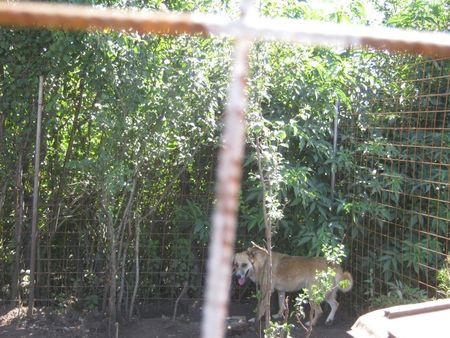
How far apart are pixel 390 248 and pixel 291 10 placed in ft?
8.55

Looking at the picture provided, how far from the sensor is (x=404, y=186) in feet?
17.5

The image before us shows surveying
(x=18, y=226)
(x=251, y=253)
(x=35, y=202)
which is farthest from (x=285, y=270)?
(x=18, y=226)

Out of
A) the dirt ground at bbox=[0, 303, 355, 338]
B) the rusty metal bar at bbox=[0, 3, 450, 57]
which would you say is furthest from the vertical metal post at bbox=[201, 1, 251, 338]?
the dirt ground at bbox=[0, 303, 355, 338]

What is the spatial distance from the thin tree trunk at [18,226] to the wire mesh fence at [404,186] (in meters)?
3.51

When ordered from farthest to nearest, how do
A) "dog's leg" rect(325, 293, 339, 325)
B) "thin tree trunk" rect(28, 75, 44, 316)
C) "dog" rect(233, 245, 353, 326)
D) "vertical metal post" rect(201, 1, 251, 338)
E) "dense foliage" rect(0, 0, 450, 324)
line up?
"dog's leg" rect(325, 293, 339, 325) → "dog" rect(233, 245, 353, 326) → "thin tree trunk" rect(28, 75, 44, 316) → "dense foliage" rect(0, 0, 450, 324) → "vertical metal post" rect(201, 1, 251, 338)

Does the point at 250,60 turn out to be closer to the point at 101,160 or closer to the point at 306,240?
the point at 101,160

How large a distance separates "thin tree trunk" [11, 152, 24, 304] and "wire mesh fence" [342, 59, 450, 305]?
3512 millimetres

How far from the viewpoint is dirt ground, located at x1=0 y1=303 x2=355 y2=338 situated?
5004mm

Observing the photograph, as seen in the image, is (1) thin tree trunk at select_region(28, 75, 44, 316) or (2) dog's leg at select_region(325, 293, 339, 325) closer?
(1) thin tree trunk at select_region(28, 75, 44, 316)

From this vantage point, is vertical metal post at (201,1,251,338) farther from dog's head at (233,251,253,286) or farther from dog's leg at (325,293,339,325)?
dog's leg at (325,293,339,325)

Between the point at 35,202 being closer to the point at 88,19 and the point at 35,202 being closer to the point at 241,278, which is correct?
the point at 241,278

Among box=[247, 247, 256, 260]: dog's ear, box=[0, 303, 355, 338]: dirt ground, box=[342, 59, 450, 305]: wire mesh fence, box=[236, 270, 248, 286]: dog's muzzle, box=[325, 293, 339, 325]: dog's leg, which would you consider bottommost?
box=[0, 303, 355, 338]: dirt ground

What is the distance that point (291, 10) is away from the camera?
484 centimetres

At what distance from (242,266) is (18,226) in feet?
7.88
